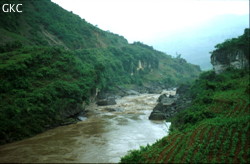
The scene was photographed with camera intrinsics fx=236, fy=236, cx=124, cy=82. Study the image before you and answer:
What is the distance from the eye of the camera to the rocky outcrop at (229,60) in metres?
44.7

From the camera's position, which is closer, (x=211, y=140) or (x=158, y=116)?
(x=211, y=140)

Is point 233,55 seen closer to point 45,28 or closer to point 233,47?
point 233,47

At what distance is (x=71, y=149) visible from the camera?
2098 centimetres

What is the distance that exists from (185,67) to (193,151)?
122398 mm

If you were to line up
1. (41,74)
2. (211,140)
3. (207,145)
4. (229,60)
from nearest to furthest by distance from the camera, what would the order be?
1. (207,145)
2. (211,140)
3. (41,74)
4. (229,60)

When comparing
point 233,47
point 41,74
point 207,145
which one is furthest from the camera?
point 233,47

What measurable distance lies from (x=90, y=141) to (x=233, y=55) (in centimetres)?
3494

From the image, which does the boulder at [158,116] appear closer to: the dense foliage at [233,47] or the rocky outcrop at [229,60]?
the rocky outcrop at [229,60]

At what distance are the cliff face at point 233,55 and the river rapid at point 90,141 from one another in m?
23.3

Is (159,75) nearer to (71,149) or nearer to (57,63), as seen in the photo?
(57,63)

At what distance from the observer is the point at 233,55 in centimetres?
4584

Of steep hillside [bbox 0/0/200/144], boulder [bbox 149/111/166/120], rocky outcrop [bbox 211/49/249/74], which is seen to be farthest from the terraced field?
rocky outcrop [bbox 211/49/249/74]

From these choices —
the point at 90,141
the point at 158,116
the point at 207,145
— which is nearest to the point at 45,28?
the point at 158,116

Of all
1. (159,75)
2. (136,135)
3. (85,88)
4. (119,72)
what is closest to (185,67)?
(159,75)
